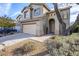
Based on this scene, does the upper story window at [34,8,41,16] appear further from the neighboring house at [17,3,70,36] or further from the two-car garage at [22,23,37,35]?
the two-car garage at [22,23,37,35]

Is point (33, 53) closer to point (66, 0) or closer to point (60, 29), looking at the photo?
point (60, 29)

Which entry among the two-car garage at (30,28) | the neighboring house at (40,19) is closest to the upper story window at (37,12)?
the neighboring house at (40,19)

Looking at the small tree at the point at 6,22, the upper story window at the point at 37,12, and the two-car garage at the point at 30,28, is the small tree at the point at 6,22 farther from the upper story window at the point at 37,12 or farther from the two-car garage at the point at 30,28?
the upper story window at the point at 37,12

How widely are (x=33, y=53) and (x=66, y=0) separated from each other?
27.0 inches

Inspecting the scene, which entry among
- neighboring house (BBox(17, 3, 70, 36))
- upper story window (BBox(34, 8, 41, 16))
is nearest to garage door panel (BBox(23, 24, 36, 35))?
neighboring house (BBox(17, 3, 70, 36))

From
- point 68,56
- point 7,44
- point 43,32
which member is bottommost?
point 68,56

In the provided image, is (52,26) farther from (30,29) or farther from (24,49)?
(24,49)

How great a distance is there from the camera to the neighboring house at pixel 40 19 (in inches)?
70.4

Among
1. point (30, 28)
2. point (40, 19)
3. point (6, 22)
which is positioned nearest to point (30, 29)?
point (30, 28)

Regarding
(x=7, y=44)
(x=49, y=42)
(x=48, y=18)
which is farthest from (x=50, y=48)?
(x=7, y=44)

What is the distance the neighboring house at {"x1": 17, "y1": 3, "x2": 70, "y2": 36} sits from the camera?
5.87 feet

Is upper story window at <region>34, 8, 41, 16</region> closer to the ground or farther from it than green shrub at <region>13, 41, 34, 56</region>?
farther from it

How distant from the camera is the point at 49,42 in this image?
179 centimetres

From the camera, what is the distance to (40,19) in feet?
6.03
